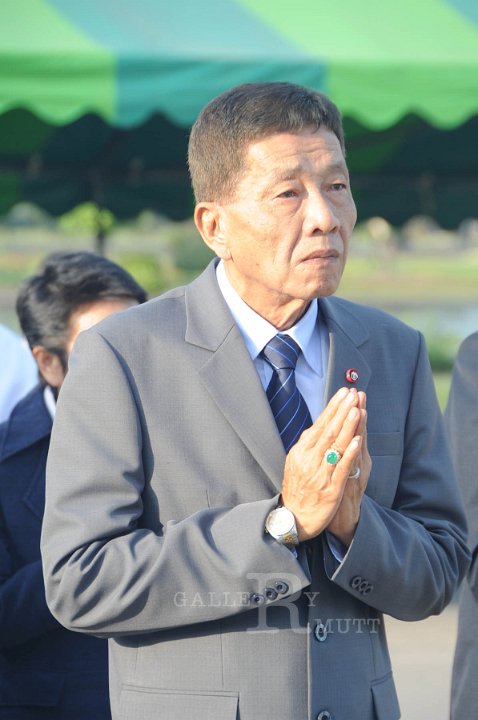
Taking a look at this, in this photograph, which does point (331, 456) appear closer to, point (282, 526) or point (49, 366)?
point (282, 526)

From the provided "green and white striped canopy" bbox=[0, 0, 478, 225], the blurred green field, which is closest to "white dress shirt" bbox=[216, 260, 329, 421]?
"green and white striped canopy" bbox=[0, 0, 478, 225]

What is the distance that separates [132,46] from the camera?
531cm

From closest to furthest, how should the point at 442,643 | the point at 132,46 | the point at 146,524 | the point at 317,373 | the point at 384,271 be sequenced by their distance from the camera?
the point at 146,524
the point at 317,373
the point at 132,46
the point at 442,643
the point at 384,271

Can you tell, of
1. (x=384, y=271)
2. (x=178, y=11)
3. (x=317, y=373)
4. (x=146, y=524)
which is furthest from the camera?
(x=384, y=271)

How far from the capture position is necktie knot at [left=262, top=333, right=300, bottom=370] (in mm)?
2059

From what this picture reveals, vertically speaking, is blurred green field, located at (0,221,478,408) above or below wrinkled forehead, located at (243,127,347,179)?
below

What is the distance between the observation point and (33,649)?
2727 millimetres

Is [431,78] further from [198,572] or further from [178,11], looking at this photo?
[198,572]

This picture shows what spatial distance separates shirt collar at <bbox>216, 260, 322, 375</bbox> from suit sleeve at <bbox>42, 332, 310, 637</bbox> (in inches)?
11.7

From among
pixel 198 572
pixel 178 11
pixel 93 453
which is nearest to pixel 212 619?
pixel 198 572

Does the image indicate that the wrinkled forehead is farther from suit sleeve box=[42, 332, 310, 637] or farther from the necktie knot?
suit sleeve box=[42, 332, 310, 637]

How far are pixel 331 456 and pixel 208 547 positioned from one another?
27 centimetres

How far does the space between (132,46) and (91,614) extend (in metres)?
3.99

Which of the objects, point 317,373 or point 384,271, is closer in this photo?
point 317,373
